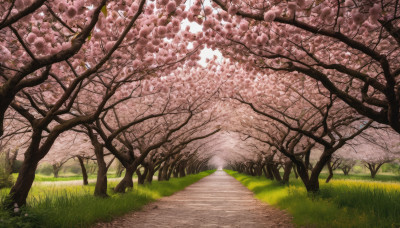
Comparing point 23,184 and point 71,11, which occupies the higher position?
point 71,11

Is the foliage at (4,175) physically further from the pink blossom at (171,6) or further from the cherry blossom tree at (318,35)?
the pink blossom at (171,6)

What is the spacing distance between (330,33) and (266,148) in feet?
56.8

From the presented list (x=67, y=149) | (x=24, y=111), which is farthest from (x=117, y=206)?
(x=67, y=149)

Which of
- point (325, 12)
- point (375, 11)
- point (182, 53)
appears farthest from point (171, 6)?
point (182, 53)

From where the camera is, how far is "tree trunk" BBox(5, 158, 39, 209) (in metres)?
5.94

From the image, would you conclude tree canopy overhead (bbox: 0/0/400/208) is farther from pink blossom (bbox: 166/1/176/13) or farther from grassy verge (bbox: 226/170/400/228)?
grassy verge (bbox: 226/170/400/228)

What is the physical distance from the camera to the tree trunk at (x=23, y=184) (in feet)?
19.5

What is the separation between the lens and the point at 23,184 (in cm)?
605

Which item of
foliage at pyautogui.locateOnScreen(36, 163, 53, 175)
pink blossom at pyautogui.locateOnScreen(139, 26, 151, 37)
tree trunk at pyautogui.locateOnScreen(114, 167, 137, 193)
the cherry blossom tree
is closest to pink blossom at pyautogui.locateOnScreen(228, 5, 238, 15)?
the cherry blossom tree

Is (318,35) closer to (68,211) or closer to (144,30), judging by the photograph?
(144,30)

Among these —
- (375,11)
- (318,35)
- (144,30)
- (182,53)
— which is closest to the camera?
(375,11)

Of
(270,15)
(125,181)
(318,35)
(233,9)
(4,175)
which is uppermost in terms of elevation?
(318,35)

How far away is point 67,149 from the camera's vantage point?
827 inches

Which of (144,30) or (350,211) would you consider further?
(350,211)
